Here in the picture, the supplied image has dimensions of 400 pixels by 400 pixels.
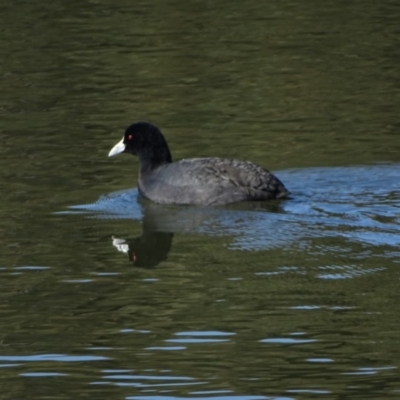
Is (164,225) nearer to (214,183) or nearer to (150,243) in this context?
(150,243)

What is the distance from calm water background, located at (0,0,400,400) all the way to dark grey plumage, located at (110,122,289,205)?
6.0 inches

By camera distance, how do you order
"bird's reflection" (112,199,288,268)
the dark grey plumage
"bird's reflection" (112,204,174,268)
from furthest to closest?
1. the dark grey plumage
2. "bird's reflection" (112,199,288,268)
3. "bird's reflection" (112,204,174,268)

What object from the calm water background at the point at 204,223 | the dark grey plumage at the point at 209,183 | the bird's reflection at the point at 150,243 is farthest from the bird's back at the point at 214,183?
the bird's reflection at the point at 150,243

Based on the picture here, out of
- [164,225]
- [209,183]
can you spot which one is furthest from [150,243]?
[209,183]

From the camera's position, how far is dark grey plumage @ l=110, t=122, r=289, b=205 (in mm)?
12805

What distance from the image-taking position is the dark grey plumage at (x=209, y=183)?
12805 mm

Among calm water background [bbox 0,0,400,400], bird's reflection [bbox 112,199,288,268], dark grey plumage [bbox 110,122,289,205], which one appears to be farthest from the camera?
dark grey plumage [bbox 110,122,289,205]

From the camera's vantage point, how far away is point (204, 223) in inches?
485

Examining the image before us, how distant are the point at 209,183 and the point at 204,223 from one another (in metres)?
0.66

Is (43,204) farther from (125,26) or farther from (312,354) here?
(125,26)

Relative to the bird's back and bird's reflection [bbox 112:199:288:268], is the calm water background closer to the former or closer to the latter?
bird's reflection [bbox 112:199:288:268]

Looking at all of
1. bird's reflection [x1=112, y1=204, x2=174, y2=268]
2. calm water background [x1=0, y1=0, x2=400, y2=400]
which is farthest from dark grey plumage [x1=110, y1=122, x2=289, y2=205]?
bird's reflection [x1=112, y1=204, x2=174, y2=268]

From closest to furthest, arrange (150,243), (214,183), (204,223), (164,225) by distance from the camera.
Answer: (150,243), (204,223), (164,225), (214,183)

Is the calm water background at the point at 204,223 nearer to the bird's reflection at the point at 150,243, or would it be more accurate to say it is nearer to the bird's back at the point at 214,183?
the bird's reflection at the point at 150,243
